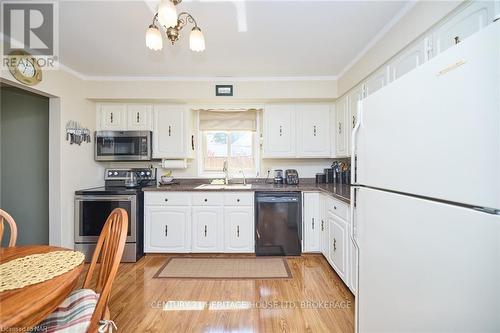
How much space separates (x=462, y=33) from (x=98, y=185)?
162 inches

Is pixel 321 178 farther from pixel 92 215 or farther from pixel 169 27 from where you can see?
pixel 92 215

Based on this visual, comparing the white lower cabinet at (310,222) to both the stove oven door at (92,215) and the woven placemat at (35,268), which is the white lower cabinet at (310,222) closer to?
the stove oven door at (92,215)

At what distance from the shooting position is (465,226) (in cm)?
70

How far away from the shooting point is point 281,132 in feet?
10.9

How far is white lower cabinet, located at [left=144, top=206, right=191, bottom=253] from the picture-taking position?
3002mm

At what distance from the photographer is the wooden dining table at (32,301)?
72cm

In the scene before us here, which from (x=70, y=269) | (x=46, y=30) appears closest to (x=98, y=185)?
(x=46, y=30)

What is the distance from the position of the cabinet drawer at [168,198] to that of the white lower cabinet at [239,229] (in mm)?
534

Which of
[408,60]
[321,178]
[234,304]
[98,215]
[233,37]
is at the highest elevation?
[233,37]

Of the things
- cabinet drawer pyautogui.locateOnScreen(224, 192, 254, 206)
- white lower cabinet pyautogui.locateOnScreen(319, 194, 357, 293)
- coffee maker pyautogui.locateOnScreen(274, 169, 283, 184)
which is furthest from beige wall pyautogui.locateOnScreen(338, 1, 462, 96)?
cabinet drawer pyautogui.locateOnScreen(224, 192, 254, 206)

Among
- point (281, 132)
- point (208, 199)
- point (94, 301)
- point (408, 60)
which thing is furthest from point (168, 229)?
point (408, 60)

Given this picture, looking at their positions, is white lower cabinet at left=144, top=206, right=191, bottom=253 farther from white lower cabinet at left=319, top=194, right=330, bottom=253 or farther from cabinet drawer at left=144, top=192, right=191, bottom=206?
white lower cabinet at left=319, top=194, right=330, bottom=253

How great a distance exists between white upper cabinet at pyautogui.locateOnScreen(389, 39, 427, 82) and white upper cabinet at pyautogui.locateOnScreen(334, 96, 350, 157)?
3.10 feet

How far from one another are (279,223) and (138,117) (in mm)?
2434
